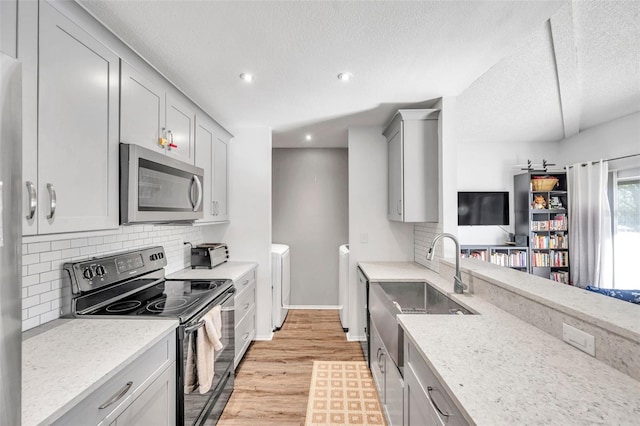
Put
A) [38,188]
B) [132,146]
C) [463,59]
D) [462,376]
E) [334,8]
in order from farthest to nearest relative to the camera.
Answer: [463,59] → [132,146] → [334,8] → [38,188] → [462,376]

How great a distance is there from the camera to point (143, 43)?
62.3 inches

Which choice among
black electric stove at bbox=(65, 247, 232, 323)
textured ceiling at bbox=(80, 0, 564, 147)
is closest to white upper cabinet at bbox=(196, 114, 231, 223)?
Result: textured ceiling at bbox=(80, 0, 564, 147)

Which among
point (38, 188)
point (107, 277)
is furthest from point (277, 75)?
point (107, 277)

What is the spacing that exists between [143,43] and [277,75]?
77cm

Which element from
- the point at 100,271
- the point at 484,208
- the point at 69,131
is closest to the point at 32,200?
the point at 69,131

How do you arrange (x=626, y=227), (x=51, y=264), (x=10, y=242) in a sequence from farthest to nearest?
(x=626, y=227) < (x=51, y=264) < (x=10, y=242)

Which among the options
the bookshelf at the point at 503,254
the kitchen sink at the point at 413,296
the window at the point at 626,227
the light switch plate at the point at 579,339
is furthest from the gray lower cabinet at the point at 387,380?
the window at the point at 626,227

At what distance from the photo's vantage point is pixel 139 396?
1.15 metres

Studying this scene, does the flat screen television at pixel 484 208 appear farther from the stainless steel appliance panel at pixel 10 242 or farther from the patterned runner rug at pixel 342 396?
the stainless steel appliance panel at pixel 10 242

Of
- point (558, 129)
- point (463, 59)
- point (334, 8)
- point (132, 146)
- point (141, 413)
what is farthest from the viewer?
point (558, 129)

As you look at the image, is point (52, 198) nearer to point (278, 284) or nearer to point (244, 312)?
point (244, 312)

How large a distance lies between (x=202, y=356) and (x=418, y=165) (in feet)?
6.96

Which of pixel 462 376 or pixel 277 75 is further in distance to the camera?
pixel 277 75

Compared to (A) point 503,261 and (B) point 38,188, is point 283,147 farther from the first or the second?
(A) point 503,261
